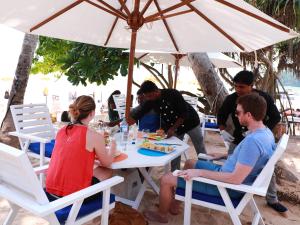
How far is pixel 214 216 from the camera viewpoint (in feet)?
11.4

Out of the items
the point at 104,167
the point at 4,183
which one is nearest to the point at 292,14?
the point at 104,167

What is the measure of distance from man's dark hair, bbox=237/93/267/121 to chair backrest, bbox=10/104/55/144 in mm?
3004

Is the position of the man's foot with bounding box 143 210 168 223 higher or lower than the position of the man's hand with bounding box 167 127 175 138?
lower

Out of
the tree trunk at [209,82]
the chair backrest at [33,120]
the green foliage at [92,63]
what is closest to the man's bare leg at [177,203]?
the chair backrest at [33,120]

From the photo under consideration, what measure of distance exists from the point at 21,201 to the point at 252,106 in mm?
1874

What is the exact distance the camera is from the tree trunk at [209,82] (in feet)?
19.2

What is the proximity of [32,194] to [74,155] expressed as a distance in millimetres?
479

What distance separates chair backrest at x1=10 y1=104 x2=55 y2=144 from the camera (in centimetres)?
410

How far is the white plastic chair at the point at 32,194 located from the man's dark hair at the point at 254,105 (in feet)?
3.99

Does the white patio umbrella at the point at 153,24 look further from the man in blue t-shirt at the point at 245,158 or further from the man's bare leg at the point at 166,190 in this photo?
the man's bare leg at the point at 166,190

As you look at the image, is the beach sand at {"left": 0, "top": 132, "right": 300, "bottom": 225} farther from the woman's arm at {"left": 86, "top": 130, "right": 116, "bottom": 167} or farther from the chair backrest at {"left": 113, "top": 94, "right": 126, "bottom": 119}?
the chair backrest at {"left": 113, "top": 94, "right": 126, "bottom": 119}

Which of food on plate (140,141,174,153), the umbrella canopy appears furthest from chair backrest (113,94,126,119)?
food on plate (140,141,174,153)

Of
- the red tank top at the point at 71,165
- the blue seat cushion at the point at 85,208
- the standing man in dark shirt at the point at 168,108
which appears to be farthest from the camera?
the standing man in dark shirt at the point at 168,108

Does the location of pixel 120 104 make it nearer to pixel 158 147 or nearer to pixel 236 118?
pixel 236 118
